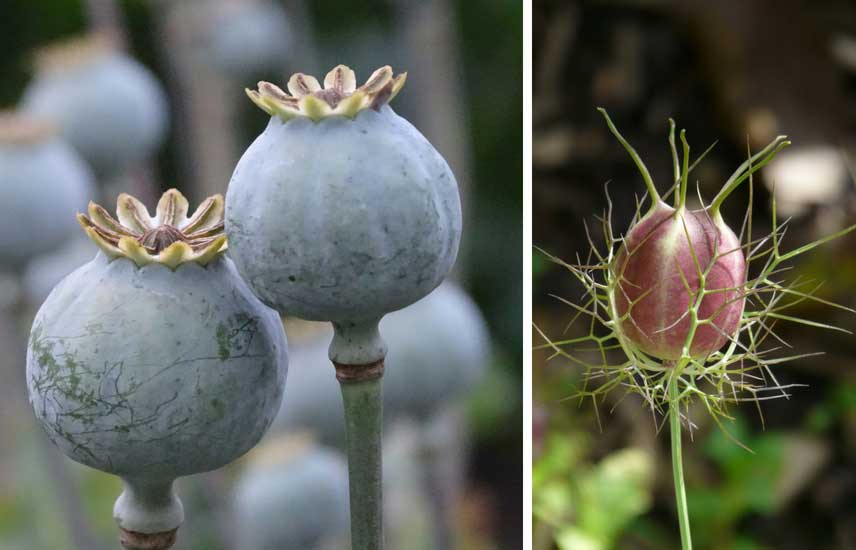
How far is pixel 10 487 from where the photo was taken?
223 centimetres

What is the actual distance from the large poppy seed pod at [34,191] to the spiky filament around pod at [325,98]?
71cm

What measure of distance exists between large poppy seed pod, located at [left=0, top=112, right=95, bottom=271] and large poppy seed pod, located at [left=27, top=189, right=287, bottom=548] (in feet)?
2.16

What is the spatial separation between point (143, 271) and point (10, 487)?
76.0 inches

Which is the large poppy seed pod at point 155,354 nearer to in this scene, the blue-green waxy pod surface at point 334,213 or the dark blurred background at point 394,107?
the blue-green waxy pod surface at point 334,213

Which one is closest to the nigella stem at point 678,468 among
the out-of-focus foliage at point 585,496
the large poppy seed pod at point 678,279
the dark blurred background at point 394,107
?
the large poppy seed pod at point 678,279

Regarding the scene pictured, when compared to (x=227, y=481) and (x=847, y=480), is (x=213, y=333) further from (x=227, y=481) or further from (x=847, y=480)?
(x=847, y=480)

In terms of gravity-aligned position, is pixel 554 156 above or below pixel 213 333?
below

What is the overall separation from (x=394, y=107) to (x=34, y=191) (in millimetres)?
949

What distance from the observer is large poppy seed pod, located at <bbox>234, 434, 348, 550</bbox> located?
1.11m

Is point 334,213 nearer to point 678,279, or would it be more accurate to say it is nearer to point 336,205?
point 336,205

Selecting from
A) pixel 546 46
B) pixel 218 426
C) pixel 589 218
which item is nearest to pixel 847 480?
pixel 589 218

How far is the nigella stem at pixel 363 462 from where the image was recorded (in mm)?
414

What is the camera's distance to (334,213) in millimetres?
406

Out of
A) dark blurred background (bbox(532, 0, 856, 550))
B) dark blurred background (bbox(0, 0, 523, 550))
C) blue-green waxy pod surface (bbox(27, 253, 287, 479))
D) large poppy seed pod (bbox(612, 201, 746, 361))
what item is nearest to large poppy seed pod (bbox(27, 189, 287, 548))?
blue-green waxy pod surface (bbox(27, 253, 287, 479))
